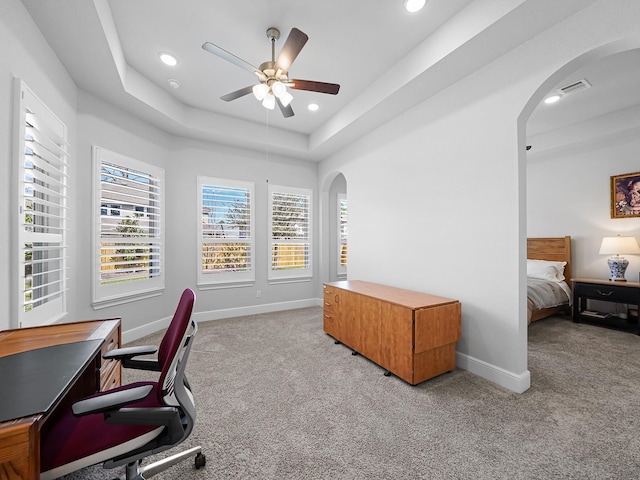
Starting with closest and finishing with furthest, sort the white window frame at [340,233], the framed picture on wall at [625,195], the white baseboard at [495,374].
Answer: the white baseboard at [495,374] → the framed picture on wall at [625,195] → the white window frame at [340,233]

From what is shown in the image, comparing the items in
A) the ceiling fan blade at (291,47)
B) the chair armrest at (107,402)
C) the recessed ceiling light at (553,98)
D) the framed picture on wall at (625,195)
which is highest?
the recessed ceiling light at (553,98)

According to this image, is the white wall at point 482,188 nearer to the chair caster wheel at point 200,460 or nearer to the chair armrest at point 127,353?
the chair caster wheel at point 200,460

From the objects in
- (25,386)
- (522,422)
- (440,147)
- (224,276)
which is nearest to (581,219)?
(440,147)

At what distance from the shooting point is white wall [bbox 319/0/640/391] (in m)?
2.03

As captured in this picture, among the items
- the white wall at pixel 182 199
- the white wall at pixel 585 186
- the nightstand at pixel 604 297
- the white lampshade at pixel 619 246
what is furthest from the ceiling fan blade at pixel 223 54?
the nightstand at pixel 604 297

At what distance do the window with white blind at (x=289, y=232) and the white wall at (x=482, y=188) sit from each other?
205 centimetres

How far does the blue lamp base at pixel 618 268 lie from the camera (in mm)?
3824

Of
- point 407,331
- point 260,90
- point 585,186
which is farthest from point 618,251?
point 260,90

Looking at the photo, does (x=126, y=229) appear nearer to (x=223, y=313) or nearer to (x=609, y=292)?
(x=223, y=313)

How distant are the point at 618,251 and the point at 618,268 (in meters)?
0.33

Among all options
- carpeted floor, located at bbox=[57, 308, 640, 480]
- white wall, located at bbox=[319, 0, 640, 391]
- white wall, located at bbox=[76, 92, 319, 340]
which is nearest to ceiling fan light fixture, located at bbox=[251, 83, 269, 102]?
white wall, located at bbox=[319, 0, 640, 391]

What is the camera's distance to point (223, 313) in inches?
174

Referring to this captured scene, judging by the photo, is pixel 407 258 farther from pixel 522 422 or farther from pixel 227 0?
pixel 227 0

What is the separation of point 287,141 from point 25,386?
13.8ft
